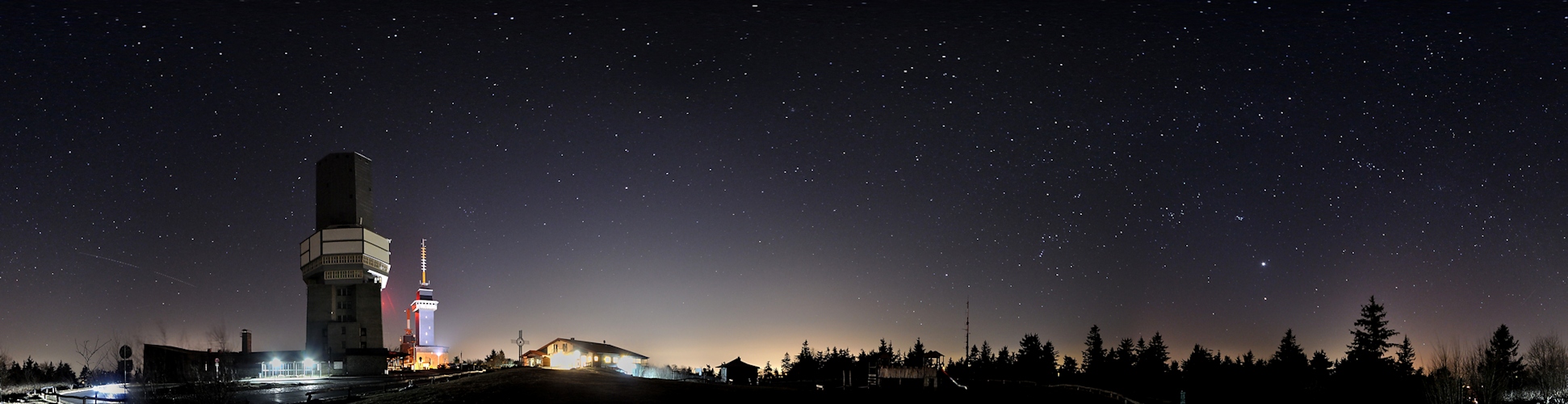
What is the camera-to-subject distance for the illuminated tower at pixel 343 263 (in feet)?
393

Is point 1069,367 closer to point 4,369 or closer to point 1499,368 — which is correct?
point 1499,368

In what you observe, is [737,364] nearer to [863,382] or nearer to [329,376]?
[863,382]

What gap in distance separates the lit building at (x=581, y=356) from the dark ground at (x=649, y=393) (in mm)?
57311

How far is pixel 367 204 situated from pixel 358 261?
877 centimetres

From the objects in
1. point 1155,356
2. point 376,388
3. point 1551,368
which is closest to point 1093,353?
point 1155,356

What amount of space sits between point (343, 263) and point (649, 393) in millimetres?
82721

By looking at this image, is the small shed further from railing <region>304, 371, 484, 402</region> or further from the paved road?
the paved road

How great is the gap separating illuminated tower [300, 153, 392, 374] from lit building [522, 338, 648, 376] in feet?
65.0

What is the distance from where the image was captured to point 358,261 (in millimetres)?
122625

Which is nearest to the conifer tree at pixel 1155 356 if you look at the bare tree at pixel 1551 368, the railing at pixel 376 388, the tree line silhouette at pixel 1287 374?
the tree line silhouette at pixel 1287 374

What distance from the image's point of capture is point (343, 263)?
122m

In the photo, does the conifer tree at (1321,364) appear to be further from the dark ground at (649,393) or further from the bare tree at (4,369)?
the bare tree at (4,369)

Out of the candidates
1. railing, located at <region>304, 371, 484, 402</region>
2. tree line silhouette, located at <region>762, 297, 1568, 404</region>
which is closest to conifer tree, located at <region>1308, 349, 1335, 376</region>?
tree line silhouette, located at <region>762, 297, 1568, 404</region>

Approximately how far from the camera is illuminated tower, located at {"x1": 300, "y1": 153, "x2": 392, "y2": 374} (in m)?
120
